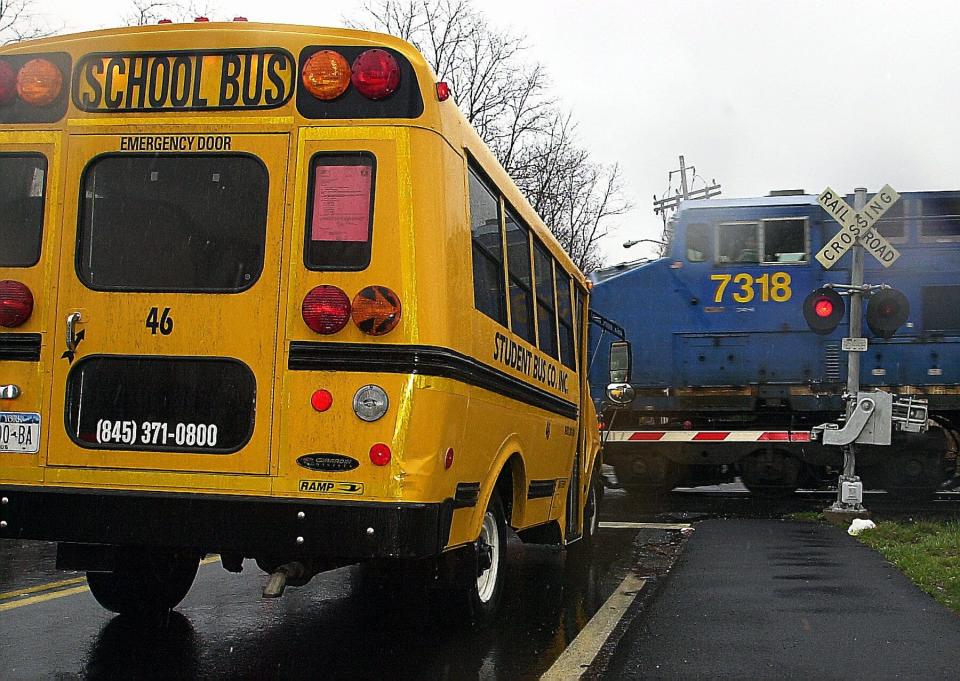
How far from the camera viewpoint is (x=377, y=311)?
15.8 ft

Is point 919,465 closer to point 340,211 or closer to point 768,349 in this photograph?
point 768,349

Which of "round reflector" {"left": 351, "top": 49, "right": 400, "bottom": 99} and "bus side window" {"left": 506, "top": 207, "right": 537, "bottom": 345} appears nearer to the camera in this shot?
"round reflector" {"left": 351, "top": 49, "right": 400, "bottom": 99}

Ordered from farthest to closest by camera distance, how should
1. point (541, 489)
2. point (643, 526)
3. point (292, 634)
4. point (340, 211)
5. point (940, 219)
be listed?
point (940, 219) < point (643, 526) < point (541, 489) < point (292, 634) < point (340, 211)

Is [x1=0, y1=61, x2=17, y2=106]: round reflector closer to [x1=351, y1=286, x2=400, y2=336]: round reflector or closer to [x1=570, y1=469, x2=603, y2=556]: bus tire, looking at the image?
[x1=351, y1=286, x2=400, y2=336]: round reflector

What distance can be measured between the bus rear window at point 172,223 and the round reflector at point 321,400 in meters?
0.60

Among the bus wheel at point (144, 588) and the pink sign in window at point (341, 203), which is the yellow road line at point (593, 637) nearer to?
the bus wheel at point (144, 588)

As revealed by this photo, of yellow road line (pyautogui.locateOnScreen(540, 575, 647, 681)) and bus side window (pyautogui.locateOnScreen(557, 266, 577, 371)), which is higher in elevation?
bus side window (pyautogui.locateOnScreen(557, 266, 577, 371))

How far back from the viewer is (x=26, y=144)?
519 cm

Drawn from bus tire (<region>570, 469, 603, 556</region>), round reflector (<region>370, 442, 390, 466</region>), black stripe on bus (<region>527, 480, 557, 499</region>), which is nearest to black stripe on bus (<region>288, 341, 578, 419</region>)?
round reflector (<region>370, 442, 390, 466</region>)

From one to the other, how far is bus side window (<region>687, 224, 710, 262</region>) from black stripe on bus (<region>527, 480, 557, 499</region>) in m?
8.74

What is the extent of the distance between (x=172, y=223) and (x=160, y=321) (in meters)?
0.47

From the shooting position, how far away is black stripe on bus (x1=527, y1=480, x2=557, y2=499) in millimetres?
6996

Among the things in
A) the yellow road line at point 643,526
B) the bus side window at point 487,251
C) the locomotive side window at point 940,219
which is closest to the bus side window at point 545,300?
the bus side window at point 487,251

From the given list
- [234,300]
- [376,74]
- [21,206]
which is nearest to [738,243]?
[376,74]
